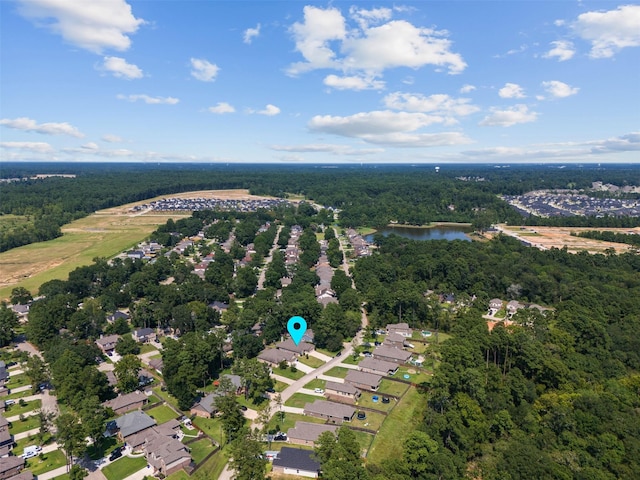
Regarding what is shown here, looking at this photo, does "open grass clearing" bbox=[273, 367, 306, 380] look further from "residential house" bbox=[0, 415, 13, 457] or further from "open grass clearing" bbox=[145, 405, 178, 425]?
"residential house" bbox=[0, 415, 13, 457]

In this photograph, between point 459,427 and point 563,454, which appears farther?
point 459,427

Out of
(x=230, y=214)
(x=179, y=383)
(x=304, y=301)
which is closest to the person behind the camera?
(x=179, y=383)

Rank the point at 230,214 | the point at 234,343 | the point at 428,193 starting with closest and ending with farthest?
the point at 234,343, the point at 230,214, the point at 428,193

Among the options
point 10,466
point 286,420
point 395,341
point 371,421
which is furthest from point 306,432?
point 10,466

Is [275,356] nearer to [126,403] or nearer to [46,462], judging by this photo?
[126,403]

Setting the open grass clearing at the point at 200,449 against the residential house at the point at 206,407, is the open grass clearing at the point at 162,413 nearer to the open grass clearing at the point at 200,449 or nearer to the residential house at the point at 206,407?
the residential house at the point at 206,407

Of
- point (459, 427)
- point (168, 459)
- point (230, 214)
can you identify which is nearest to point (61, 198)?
point (230, 214)

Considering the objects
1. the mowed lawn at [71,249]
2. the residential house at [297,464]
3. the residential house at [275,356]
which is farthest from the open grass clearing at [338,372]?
the mowed lawn at [71,249]

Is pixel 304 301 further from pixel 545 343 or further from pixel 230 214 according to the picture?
pixel 230 214
